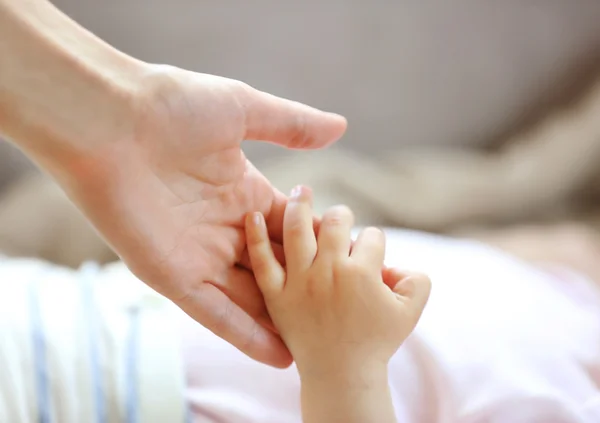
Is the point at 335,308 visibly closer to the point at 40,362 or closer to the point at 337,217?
the point at 337,217

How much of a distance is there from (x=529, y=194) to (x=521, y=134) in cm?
14

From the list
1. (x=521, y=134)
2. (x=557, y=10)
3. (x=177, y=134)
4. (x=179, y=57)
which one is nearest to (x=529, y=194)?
(x=521, y=134)

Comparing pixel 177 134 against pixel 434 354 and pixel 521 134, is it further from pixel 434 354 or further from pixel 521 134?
pixel 521 134

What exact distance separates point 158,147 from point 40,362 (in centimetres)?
23

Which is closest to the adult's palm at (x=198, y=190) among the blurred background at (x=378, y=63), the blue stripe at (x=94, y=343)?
the blue stripe at (x=94, y=343)

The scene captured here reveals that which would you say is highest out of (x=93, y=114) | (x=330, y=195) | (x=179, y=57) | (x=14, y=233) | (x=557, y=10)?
(x=557, y=10)

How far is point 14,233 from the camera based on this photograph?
102cm

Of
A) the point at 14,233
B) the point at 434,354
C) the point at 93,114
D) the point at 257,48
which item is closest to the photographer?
the point at 93,114

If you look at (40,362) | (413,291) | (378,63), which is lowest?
(40,362)

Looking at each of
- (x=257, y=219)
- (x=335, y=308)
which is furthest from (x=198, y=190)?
(x=335, y=308)

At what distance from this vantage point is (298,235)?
2.01 ft

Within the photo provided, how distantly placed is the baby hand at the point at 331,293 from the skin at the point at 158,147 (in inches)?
1.1

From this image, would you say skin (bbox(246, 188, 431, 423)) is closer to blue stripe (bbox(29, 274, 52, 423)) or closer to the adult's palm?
the adult's palm

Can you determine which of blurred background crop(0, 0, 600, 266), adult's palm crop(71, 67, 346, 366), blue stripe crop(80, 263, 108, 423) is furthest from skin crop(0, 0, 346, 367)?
blurred background crop(0, 0, 600, 266)
